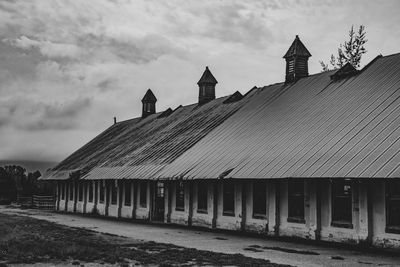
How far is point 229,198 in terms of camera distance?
2339 centimetres

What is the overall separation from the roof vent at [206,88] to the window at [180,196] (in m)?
11.7

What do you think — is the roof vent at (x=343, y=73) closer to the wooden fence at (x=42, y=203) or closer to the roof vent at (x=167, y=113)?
the roof vent at (x=167, y=113)

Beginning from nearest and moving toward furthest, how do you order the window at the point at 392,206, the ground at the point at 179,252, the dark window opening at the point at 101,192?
the ground at the point at 179,252
the window at the point at 392,206
the dark window opening at the point at 101,192

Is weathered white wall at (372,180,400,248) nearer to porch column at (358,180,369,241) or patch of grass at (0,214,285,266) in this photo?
porch column at (358,180,369,241)

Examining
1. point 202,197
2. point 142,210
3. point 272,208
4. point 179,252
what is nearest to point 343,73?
point 272,208

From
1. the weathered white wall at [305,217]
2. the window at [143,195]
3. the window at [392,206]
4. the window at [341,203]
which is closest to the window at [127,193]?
the window at [143,195]

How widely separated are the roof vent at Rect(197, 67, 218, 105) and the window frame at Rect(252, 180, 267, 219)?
1681 cm

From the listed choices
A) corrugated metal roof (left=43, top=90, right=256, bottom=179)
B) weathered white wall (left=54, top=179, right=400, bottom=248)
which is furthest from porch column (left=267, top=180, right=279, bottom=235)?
corrugated metal roof (left=43, top=90, right=256, bottom=179)

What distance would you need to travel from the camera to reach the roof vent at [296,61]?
29297 millimetres

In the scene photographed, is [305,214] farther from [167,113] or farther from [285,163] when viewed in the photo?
[167,113]

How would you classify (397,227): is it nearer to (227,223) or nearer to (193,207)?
(227,223)

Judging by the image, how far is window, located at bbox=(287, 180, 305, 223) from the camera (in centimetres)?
1956

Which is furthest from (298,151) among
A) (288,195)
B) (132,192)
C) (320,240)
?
(132,192)

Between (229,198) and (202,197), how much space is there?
7.18 ft
